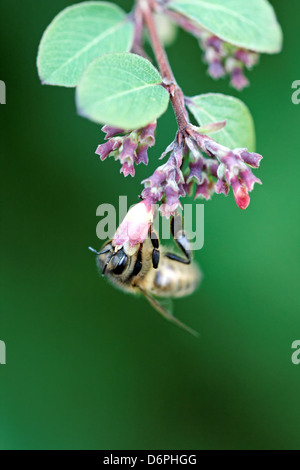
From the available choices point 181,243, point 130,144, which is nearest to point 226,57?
point 181,243

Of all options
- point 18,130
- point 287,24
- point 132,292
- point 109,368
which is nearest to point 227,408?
point 109,368

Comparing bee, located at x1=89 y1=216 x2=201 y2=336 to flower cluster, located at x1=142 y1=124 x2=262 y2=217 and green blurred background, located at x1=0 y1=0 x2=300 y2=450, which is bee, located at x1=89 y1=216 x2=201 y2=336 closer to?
flower cluster, located at x1=142 y1=124 x2=262 y2=217

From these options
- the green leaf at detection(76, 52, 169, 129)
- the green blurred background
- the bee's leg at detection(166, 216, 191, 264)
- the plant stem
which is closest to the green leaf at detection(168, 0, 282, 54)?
the plant stem

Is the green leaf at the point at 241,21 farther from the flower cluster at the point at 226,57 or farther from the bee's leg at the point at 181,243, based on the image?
the bee's leg at the point at 181,243

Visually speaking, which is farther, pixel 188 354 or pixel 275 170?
pixel 188 354

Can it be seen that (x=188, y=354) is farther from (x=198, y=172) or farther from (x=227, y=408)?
(x=198, y=172)

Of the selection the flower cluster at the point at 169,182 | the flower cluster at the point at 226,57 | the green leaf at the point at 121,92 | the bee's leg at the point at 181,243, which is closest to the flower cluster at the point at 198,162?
the flower cluster at the point at 169,182
